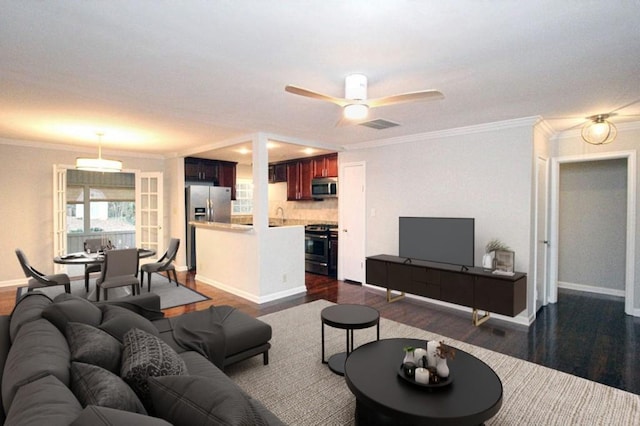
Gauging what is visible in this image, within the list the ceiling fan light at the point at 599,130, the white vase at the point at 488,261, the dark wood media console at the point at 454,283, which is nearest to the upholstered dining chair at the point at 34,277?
the dark wood media console at the point at 454,283

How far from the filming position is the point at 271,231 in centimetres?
505

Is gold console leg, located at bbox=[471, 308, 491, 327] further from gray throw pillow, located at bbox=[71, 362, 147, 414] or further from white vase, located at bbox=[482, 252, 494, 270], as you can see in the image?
gray throw pillow, located at bbox=[71, 362, 147, 414]

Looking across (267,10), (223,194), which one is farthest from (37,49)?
(223,194)

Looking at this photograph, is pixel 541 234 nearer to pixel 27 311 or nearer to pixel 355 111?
pixel 355 111

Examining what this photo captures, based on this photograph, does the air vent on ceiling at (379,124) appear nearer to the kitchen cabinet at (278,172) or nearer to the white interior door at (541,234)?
the white interior door at (541,234)

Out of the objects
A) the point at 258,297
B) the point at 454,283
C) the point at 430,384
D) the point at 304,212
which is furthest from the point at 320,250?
the point at 430,384

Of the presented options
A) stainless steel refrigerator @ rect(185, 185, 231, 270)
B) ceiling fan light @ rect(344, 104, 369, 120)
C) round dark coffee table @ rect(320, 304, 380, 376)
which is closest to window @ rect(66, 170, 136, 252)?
stainless steel refrigerator @ rect(185, 185, 231, 270)

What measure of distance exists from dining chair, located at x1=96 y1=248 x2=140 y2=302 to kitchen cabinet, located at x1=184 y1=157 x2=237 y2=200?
114 inches

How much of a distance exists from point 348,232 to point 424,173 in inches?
70.7

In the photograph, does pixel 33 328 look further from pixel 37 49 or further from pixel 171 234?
pixel 171 234

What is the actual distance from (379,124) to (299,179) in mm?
3376

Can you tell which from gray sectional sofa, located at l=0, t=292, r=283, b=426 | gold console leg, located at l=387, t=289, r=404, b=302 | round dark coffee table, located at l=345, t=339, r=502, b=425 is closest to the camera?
gray sectional sofa, located at l=0, t=292, r=283, b=426

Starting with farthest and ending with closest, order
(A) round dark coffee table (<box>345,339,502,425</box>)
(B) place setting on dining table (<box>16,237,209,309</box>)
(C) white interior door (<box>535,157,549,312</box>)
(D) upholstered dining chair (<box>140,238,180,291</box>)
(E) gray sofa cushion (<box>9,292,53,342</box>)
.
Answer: (D) upholstered dining chair (<box>140,238,180,291</box>), (B) place setting on dining table (<box>16,237,209,309</box>), (C) white interior door (<box>535,157,549,312</box>), (E) gray sofa cushion (<box>9,292,53,342</box>), (A) round dark coffee table (<box>345,339,502,425</box>)

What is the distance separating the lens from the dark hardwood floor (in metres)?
3.08
